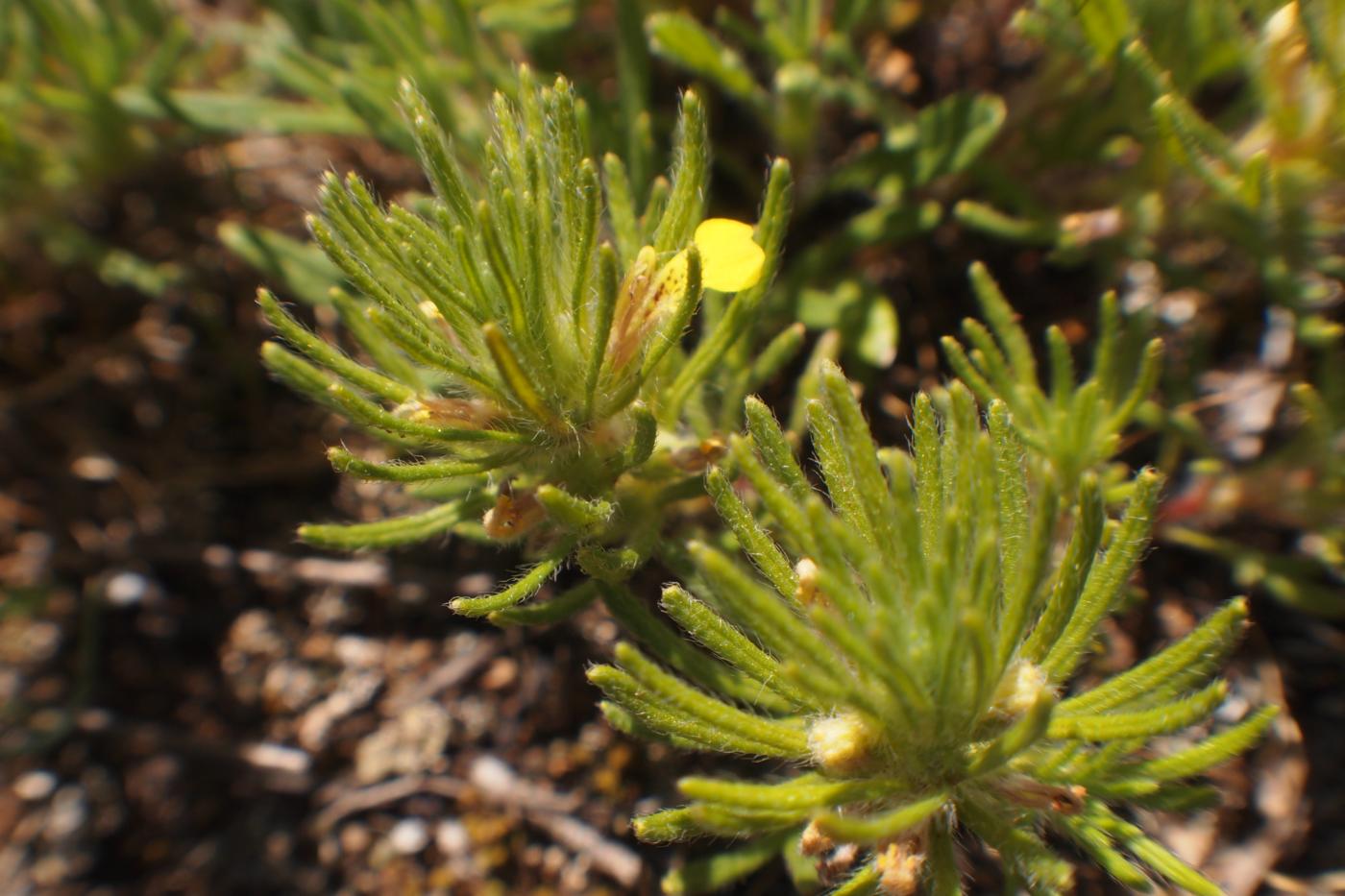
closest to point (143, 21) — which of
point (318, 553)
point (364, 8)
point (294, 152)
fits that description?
point (294, 152)

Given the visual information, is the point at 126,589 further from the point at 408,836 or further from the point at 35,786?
the point at 408,836

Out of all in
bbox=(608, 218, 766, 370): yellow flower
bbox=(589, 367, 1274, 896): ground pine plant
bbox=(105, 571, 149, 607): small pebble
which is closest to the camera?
bbox=(589, 367, 1274, 896): ground pine plant

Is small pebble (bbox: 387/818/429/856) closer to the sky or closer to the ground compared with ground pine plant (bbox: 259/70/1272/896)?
closer to the ground

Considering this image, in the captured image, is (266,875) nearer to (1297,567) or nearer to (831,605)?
(831,605)

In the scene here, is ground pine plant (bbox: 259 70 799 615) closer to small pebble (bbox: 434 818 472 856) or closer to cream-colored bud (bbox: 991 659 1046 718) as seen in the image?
cream-colored bud (bbox: 991 659 1046 718)

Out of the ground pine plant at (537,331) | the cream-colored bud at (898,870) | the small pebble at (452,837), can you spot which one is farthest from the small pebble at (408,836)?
the cream-colored bud at (898,870)

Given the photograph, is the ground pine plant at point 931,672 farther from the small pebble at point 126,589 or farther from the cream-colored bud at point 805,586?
the small pebble at point 126,589

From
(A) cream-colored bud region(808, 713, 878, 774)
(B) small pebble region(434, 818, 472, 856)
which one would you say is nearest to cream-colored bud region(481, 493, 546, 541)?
(A) cream-colored bud region(808, 713, 878, 774)
